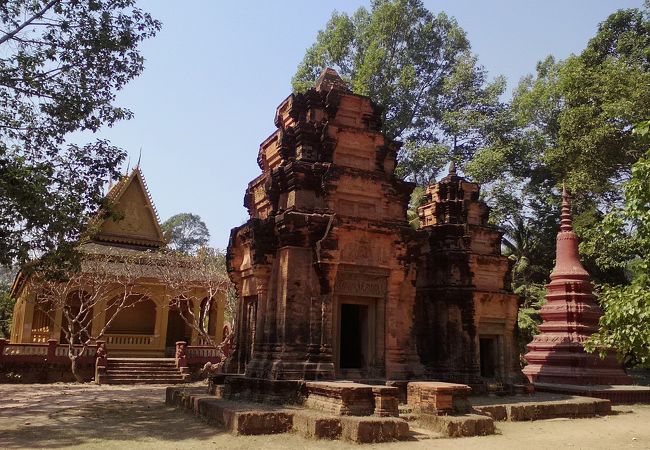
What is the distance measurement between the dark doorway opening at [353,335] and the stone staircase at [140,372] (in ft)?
38.7

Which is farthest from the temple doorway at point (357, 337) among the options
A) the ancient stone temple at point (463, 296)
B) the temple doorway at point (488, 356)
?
the temple doorway at point (488, 356)

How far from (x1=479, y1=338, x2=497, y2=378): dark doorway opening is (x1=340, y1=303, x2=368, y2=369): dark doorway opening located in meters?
4.26

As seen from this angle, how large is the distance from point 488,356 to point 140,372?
583 inches

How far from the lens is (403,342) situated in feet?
43.6

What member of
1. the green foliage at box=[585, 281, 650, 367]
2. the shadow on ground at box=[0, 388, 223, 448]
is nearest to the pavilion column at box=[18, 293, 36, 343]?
the shadow on ground at box=[0, 388, 223, 448]

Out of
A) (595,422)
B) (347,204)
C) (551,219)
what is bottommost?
(595,422)

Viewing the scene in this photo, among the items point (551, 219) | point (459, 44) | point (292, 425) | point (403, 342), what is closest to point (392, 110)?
point (459, 44)

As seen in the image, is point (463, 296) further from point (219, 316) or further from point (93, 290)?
point (219, 316)

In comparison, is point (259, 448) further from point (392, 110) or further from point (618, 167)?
point (392, 110)

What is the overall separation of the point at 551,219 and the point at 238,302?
22.1 metres

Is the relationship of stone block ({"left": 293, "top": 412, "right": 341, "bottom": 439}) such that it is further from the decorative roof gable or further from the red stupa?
the decorative roof gable

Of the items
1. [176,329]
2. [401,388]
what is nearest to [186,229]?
[176,329]

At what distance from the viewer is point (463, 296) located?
15.2 metres

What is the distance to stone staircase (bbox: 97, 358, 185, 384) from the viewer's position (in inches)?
886
